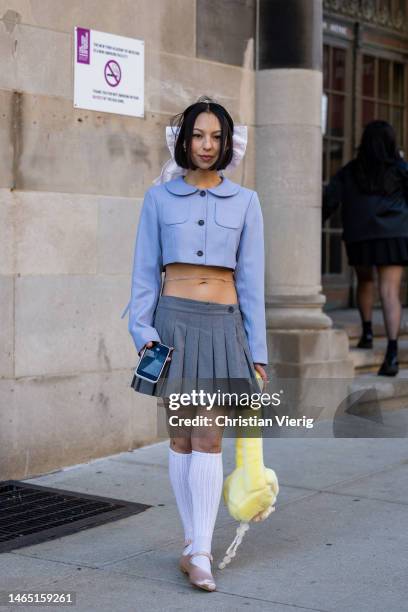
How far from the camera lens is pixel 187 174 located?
502 cm

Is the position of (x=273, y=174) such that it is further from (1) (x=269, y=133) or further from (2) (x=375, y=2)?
(2) (x=375, y=2)

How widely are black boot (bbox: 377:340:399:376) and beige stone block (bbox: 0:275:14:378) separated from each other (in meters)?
3.42

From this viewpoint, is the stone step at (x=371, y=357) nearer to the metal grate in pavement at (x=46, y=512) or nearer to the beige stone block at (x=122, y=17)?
the beige stone block at (x=122, y=17)

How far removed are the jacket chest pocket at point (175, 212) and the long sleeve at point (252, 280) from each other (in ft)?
0.90

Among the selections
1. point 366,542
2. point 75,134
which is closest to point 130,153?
point 75,134

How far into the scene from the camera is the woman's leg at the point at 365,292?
9281 millimetres

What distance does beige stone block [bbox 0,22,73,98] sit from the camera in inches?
261

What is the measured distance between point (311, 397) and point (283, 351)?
0.40 m

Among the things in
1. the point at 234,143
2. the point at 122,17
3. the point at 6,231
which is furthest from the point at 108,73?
the point at 234,143

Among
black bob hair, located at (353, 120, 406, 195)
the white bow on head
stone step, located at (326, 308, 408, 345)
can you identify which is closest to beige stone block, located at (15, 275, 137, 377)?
the white bow on head

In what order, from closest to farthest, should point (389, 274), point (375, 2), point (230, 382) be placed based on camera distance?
point (230, 382) → point (389, 274) → point (375, 2)

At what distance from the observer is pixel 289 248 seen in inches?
335

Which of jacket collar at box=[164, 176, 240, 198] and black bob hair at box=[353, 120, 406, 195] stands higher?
black bob hair at box=[353, 120, 406, 195]

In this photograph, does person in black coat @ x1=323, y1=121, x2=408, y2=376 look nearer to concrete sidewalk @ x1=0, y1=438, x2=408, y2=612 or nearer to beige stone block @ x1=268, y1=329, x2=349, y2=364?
beige stone block @ x1=268, y1=329, x2=349, y2=364
